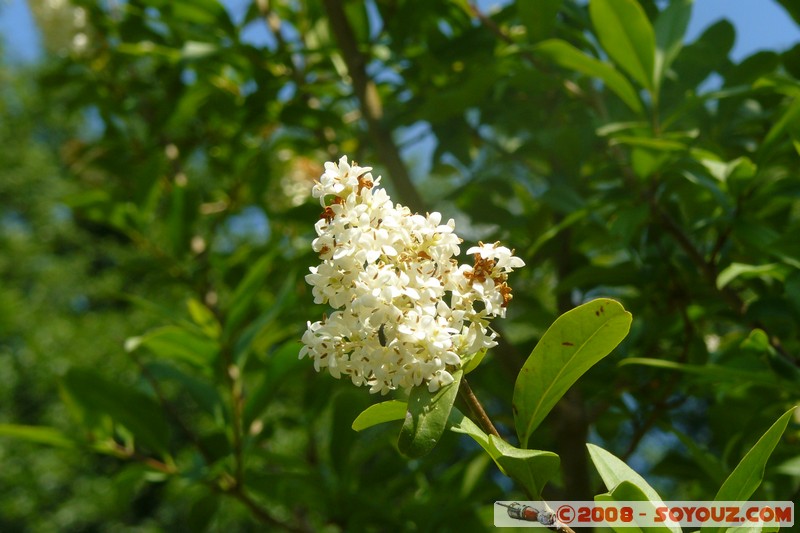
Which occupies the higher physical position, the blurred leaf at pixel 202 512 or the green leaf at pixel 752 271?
the green leaf at pixel 752 271

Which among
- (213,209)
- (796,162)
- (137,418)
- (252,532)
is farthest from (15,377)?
(796,162)

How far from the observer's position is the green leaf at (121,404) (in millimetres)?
1330

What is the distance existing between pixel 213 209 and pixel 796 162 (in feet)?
4.56

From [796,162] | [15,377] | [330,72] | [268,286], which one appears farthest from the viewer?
[15,377]

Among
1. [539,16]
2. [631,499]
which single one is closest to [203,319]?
[539,16]

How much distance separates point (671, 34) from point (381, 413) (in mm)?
803

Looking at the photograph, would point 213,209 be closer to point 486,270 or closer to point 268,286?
point 268,286

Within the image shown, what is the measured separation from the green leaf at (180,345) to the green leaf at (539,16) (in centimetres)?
73

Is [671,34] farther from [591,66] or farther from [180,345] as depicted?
[180,345]

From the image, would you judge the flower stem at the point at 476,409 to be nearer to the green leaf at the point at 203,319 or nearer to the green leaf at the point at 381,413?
the green leaf at the point at 381,413

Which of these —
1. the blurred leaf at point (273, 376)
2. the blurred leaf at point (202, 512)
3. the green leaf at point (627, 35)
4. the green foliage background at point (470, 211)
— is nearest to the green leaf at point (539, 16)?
the green foliage background at point (470, 211)

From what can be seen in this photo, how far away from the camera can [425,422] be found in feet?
2.01

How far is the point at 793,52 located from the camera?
1.26 meters

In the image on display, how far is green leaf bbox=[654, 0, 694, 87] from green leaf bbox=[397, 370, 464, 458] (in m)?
0.74
